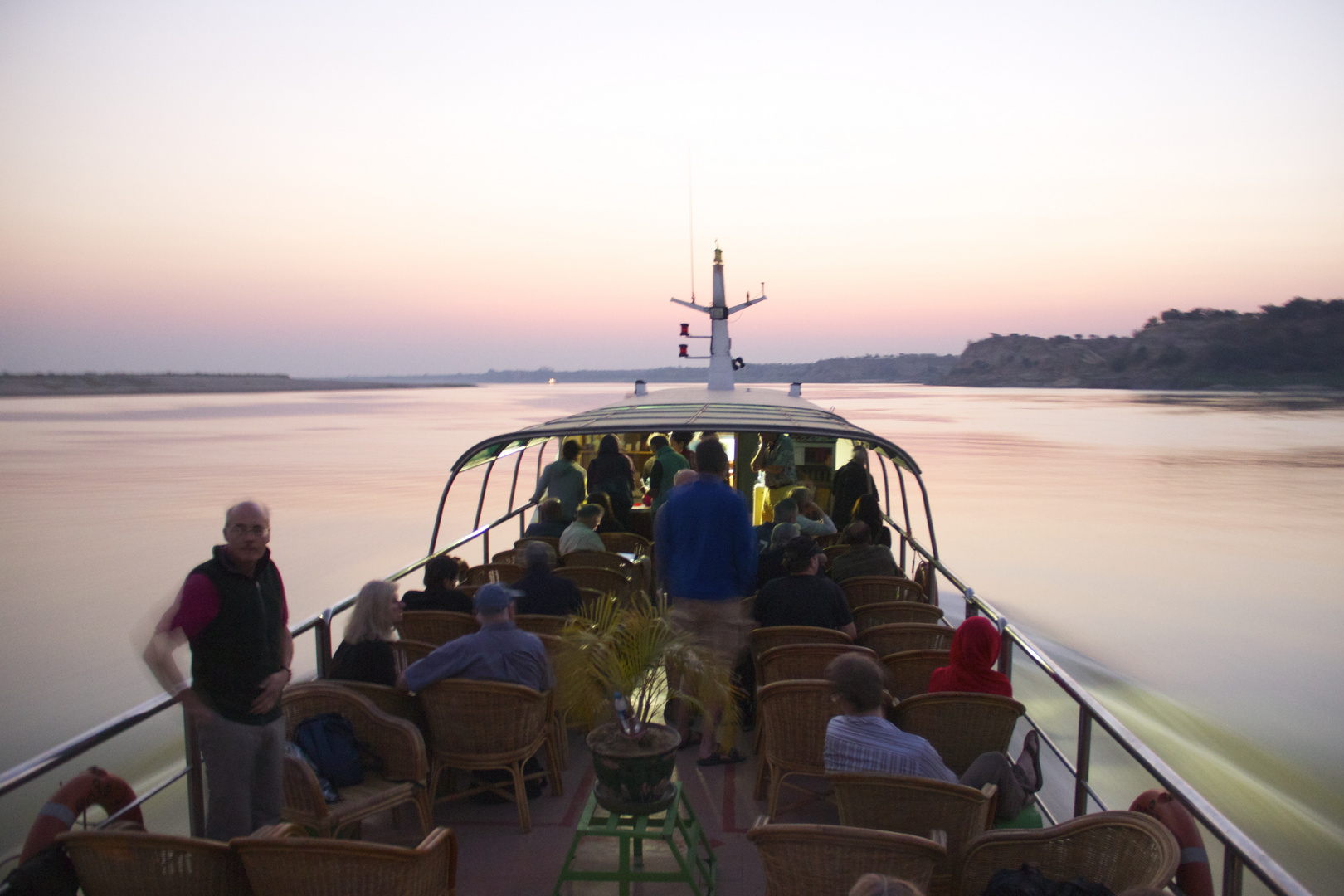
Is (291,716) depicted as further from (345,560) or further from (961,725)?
(345,560)

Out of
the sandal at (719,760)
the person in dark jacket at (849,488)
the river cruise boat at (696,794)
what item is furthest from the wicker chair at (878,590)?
the person in dark jacket at (849,488)

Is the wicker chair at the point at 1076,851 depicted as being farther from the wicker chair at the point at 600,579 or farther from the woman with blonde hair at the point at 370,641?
the wicker chair at the point at 600,579

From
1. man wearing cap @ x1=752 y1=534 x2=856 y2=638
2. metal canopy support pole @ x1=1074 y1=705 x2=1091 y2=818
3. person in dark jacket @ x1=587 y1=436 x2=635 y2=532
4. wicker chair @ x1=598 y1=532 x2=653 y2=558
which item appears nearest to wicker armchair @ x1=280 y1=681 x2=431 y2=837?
man wearing cap @ x1=752 y1=534 x2=856 y2=638

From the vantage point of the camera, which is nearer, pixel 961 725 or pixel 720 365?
pixel 961 725

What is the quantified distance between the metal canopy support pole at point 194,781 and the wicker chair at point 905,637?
3.29 metres

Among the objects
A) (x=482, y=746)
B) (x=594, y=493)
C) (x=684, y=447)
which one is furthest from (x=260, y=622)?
(x=684, y=447)

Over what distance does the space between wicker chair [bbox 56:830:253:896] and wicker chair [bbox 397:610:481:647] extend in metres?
2.57

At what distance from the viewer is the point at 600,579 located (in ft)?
20.5

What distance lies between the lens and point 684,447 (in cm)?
1081

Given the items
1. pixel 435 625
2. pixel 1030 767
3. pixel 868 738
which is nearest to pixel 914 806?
pixel 868 738

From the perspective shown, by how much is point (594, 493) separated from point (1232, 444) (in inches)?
1879

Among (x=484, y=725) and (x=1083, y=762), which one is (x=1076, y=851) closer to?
(x=1083, y=762)

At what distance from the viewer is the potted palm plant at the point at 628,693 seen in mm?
3465

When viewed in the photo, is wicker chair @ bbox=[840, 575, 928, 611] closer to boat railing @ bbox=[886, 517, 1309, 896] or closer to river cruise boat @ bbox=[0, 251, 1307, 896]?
river cruise boat @ bbox=[0, 251, 1307, 896]
